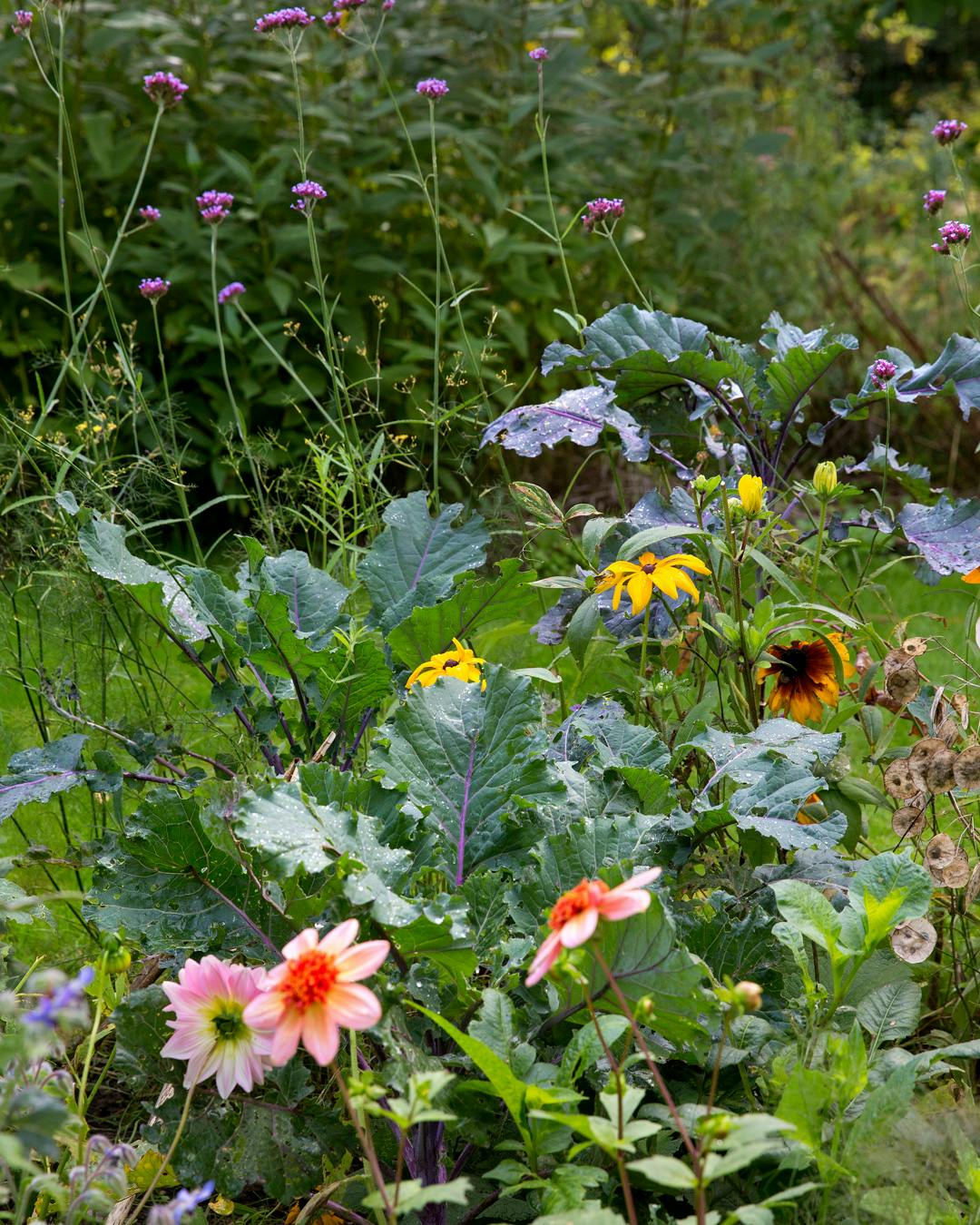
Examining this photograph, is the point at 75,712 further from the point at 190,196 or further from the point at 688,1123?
the point at 190,196

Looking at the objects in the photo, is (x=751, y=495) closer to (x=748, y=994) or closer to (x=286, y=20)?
(x=748, y=994)

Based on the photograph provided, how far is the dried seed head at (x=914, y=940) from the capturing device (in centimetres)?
143

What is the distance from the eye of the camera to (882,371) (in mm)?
1962

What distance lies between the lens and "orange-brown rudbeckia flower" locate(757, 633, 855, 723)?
185 centimetres

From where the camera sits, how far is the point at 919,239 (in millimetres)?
6203

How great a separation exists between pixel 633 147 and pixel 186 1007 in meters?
4.30

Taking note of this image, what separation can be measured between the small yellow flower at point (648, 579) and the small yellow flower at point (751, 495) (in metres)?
0.12

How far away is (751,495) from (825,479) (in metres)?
0.14

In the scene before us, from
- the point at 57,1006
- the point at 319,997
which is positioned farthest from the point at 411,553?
the point at 57,1006

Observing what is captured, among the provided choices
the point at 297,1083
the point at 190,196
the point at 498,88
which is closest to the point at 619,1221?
the point at 297,1083

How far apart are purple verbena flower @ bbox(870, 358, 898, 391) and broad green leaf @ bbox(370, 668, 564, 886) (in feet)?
2.62

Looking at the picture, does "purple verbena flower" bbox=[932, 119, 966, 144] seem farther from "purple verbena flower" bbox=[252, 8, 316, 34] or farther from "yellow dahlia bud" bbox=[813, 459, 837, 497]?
"purple verbena flower" bbox=[252, 8, 316, 34]

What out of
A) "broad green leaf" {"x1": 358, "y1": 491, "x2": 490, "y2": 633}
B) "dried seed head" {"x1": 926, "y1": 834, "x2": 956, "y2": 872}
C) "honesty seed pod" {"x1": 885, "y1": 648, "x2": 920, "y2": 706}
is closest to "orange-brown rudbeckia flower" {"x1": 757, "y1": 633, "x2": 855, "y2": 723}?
"honesty seed pod" {"x1": 885, "y1": 648, "x2": 920, "y2": 706}

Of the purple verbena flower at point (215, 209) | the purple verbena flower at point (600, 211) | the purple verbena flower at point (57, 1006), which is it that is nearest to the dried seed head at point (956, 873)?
the purple verbena flower at point (57, 1006)
